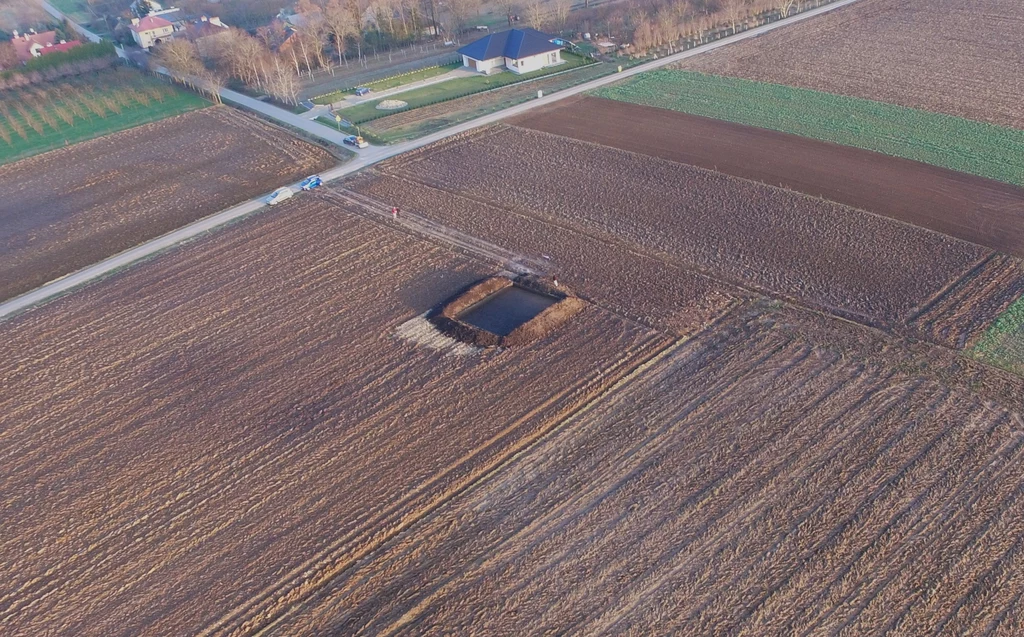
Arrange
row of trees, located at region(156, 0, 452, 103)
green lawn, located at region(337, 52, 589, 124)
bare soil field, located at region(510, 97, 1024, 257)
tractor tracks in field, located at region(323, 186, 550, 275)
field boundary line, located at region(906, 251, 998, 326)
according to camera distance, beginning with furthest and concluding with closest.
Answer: row of trees, located at region(156, 0, 452, 103)
green lawn, located at region(337, 52, 589, 124)
bare soil field, located at region(510, 97, 1024, 257)
tractor tracks in field, located at region(323, 186, 550, 275)
field boundary line, located at region(906, 251, 998, 326)

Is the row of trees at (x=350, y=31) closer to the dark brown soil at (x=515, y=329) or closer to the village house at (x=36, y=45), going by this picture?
the village house at (x=36, y=45)

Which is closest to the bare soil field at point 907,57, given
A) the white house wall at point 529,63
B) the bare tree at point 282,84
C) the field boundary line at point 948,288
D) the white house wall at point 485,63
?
the white house wall at point 529,63

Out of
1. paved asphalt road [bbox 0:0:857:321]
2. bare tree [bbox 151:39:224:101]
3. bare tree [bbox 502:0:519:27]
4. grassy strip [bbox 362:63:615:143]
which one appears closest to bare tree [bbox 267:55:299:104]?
paved asphalt road [bbox 0:0:857:321]

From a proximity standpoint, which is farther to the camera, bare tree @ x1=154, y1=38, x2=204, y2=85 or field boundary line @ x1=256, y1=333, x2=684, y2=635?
bare tree @ x1=154, y1=38, x2=204, y2=85

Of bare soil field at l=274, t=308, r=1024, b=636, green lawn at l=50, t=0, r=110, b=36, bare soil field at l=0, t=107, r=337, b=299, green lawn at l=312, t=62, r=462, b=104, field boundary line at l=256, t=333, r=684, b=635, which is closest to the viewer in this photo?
bare soil field at l=274, t=308, r=1024, b=636

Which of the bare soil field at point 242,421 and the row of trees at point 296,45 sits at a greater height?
the row of trees at point 296,45

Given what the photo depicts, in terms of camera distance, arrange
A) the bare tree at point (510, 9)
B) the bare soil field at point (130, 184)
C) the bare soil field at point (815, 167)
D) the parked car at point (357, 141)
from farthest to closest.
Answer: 1. the bare tree at point (510, 9)
2. the parked car at point (357, 141)
3. the bare soil field at point (130, 184)
4. the bare soil field at point (815, 167)

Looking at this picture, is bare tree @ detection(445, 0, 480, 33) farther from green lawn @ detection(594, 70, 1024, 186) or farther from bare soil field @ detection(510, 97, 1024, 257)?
bare soil field @ detection(510, 97, 1024, 257)
